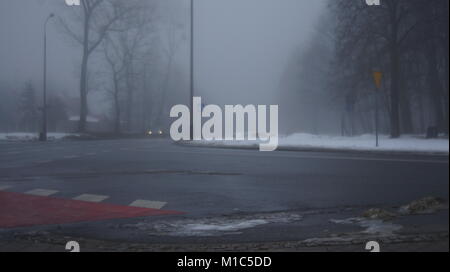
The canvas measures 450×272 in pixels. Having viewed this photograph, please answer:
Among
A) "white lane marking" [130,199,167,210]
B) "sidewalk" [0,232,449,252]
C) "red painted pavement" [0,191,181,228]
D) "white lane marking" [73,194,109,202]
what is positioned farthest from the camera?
"white lane marking" [73,194,109,202]

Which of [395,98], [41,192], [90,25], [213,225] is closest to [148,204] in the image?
[213,225]

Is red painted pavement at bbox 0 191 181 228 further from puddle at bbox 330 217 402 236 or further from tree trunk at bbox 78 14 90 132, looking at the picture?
tree trunk at bbox 78 14 90 132

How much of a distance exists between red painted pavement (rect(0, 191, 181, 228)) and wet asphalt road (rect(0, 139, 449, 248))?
36cm

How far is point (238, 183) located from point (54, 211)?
3835 millimetres

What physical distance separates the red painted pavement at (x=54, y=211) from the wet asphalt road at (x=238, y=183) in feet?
1.19

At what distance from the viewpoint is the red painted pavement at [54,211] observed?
652 centimetres

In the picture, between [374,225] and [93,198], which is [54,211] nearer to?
[93,198]

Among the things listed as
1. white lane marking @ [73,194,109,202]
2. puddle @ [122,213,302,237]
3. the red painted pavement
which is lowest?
the red painted pavement

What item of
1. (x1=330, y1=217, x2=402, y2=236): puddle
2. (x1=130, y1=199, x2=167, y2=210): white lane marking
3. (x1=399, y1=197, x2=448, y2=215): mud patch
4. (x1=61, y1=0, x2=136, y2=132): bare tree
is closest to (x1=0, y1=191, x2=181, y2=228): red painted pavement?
(x1=130, y1=199, x2=167, y2=210): white lane marking

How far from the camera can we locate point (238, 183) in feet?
31.7

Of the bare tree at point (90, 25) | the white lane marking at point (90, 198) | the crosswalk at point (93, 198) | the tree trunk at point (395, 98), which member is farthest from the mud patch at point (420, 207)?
the bare tree at point (90, 25)

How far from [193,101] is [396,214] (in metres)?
23.9

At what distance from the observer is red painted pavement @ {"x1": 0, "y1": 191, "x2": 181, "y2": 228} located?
21.4 feet

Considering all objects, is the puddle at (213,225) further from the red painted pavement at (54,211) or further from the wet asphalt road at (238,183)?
the red painted pavement at (54,211)
